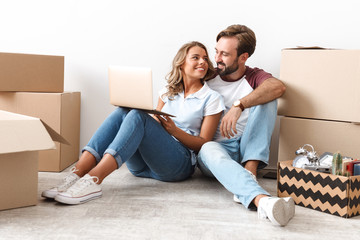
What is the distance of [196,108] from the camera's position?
2184 millimetres

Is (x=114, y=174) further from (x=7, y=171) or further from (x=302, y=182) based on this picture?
(x=302, y=182)

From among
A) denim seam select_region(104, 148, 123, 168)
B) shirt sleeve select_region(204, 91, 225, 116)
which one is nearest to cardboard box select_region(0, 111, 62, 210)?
denim seam select_region(104, 148, 123, 168)

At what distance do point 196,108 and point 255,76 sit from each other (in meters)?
0.36

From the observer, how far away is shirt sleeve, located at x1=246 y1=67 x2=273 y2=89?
2274mm

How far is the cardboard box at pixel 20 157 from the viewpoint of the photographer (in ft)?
5.37

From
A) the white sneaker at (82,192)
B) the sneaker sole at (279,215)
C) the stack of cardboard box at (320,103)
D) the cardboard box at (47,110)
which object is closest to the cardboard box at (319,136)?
the stack of cardboard box at (320,103)

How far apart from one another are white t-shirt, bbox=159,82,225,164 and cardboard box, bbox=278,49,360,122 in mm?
377

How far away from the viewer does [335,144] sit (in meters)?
2.20

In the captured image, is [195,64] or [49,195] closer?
[49,195]

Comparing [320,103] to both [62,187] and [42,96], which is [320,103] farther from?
[42,96]

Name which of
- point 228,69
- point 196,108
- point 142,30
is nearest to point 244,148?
point 196,108

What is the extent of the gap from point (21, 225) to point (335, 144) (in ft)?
4.68

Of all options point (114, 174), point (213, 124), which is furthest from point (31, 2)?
point (213, 124)

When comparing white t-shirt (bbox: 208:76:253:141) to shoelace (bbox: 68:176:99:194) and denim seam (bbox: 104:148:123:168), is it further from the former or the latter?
shoelace (bbox: 68:176:99:194)
